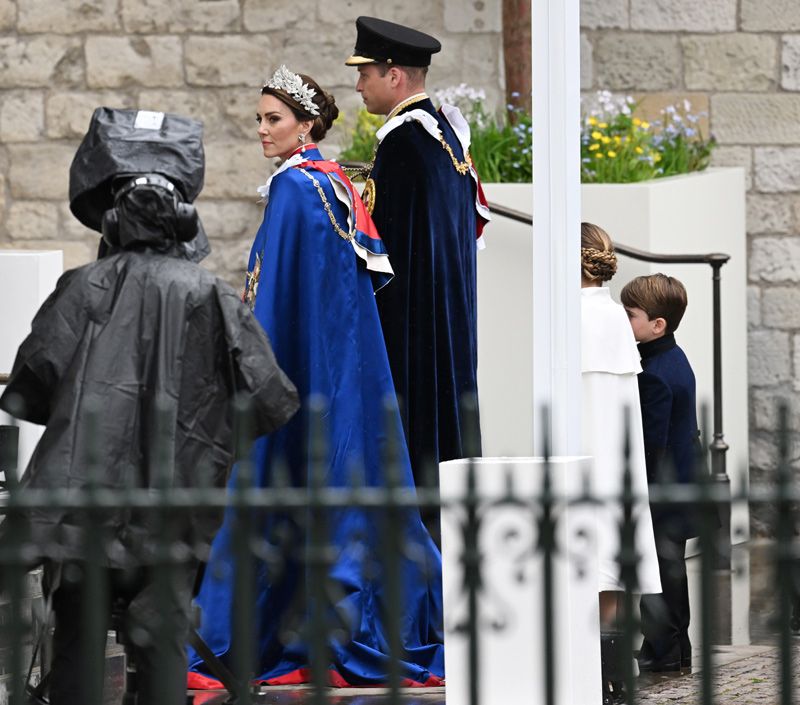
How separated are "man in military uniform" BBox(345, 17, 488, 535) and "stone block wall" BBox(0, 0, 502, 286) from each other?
3.71 meters

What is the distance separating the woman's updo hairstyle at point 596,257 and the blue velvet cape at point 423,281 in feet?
1.60

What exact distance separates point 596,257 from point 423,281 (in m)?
0.60

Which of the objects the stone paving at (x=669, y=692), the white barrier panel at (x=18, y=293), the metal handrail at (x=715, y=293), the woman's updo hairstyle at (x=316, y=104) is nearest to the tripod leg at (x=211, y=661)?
the stone paving at (x=669, y=692)

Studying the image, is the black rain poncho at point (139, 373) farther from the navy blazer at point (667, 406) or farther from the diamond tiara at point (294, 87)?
the navy blazer at point (667, 406)

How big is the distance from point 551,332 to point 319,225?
1.13 metres

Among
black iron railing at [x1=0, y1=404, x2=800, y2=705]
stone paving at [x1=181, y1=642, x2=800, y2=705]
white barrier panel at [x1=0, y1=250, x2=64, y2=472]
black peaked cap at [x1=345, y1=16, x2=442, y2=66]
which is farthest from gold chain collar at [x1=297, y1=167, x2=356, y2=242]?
black iron railing at [x1=0, y1=404, x2=800, y2=705]

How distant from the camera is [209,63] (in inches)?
396

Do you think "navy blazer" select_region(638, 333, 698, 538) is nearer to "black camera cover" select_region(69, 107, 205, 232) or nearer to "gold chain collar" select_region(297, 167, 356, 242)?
"gold chain collar" select_region(297, 167, 356, 242)

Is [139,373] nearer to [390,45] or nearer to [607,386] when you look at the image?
Answer: [607,386]

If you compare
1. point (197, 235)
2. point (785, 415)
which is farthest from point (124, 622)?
point (785, 415)

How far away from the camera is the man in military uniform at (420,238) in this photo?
625 cm

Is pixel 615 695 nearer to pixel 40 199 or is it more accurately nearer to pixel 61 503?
pixel 61 503


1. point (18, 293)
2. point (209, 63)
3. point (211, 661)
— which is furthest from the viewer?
point (209, 63)

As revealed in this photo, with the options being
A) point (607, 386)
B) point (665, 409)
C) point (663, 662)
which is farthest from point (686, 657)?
point (607, 386)
